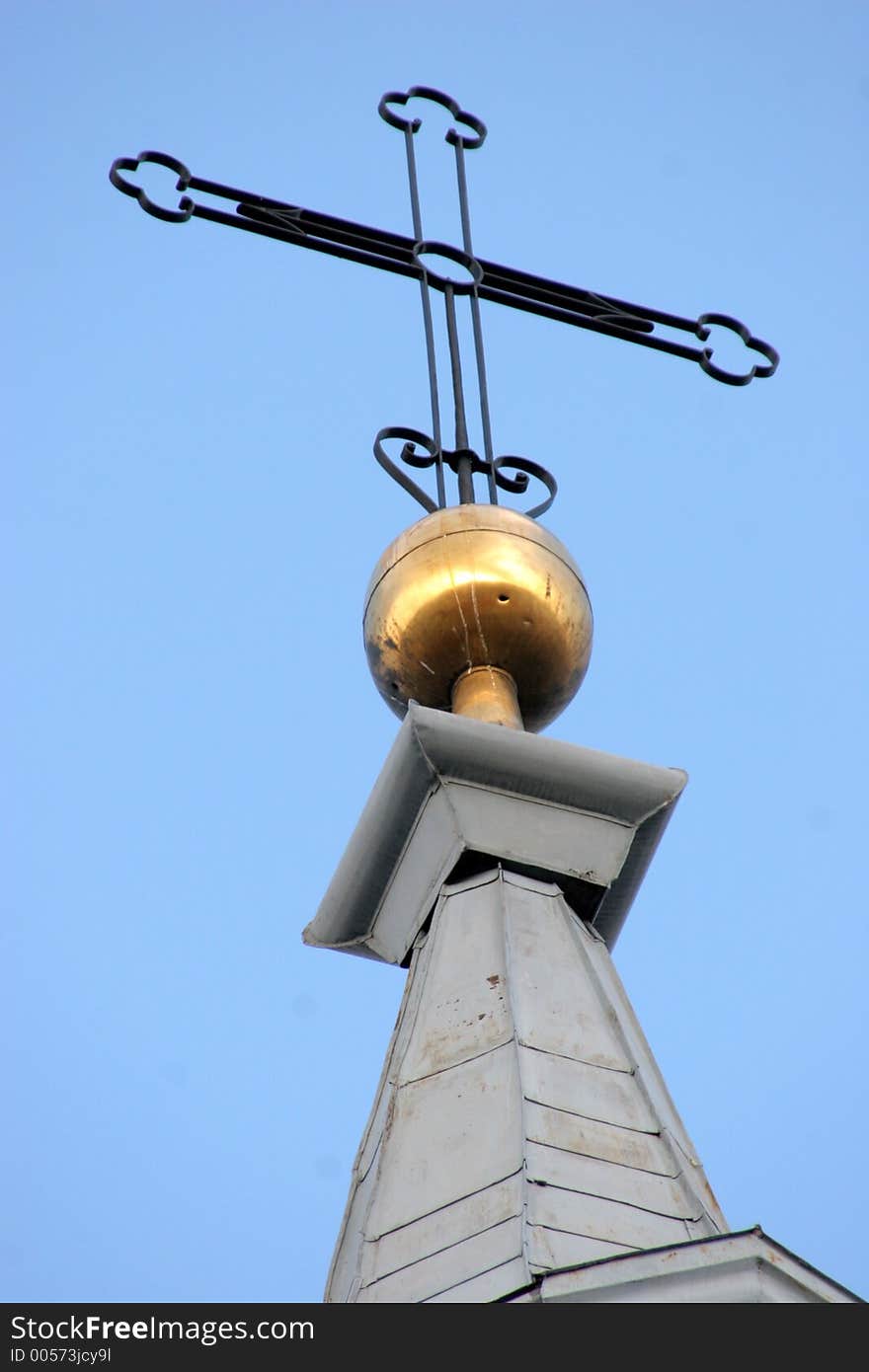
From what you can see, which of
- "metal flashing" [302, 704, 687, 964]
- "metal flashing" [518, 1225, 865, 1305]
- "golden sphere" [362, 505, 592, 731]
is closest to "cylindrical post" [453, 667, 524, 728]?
"golden sphere" [362, 505, 592, 731]

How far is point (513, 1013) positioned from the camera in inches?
257

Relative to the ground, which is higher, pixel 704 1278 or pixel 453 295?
pixel 453 295

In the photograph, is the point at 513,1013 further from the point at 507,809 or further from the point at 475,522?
the point at 475,522

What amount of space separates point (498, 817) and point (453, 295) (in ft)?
10.7

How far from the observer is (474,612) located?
806 cm

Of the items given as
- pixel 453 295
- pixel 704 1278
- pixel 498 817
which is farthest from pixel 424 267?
pixel 704 1278

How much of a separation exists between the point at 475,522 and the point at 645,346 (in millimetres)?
2145

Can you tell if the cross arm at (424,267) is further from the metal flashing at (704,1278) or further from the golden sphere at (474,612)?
the metal flashing at (704,1278)

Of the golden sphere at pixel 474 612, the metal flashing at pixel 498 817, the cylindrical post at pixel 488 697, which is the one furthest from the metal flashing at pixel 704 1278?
the golden sphere at pixel 474 612

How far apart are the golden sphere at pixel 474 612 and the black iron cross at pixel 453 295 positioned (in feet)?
2.18

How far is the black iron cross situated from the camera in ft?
30.1

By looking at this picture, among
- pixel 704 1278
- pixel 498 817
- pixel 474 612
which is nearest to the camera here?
pixel 704 1278

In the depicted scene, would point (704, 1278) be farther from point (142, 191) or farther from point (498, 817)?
point (142, 191)
